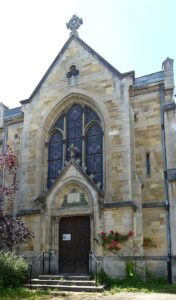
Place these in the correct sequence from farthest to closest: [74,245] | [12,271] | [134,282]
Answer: [74,245] < [134,282] < [12,271]

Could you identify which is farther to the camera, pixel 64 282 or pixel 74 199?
pixel 74 199

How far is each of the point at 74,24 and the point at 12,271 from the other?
13.2 meters

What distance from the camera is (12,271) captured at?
13.2 meters

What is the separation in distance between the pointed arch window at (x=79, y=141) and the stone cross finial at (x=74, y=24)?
4.31 metres

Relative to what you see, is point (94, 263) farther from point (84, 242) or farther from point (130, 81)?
point (130, 81)

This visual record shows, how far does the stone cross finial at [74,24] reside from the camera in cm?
1969

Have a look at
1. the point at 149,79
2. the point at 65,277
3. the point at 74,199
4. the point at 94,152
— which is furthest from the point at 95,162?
the point at 65,277

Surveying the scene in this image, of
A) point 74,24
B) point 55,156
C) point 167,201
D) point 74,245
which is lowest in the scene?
point 74,245

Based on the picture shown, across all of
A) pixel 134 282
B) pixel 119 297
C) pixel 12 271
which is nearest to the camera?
pixel 119 297

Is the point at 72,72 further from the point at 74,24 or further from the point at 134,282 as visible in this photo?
the point at 134,282

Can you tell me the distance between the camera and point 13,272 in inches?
522

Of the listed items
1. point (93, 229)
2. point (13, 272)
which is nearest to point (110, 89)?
point (93, 229)

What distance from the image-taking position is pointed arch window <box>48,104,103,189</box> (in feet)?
55.5

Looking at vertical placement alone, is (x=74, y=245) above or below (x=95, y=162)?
below
